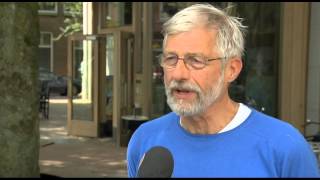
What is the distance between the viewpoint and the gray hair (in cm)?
185

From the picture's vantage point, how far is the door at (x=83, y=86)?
11.0 m

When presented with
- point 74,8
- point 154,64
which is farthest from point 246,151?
point 74,8

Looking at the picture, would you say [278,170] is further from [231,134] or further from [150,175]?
[150,175]

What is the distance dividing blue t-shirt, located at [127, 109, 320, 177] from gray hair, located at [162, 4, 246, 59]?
0.24 meters

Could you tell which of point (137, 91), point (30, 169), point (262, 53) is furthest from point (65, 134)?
point (30, 169)

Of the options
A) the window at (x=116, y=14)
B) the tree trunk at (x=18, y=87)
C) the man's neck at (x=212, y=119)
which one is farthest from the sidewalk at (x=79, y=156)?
the man's neck at (x=212, y=119)

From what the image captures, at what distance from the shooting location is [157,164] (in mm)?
1813

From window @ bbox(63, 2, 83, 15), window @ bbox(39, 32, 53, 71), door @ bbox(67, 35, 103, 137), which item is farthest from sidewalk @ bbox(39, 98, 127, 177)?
window @ bbox(39, 32, 53, 71)

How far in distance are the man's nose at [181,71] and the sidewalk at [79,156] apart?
5.74m

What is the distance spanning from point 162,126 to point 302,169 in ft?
1.66

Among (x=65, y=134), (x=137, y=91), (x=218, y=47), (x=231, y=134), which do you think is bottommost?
(x=65, y=134)

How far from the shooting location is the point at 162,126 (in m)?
2.02

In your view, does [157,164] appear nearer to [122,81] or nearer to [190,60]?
[190,60]

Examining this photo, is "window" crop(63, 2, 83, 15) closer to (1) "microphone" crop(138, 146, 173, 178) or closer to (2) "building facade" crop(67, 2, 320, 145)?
(2) "building facade" crop(67, 2, 320, 145)
